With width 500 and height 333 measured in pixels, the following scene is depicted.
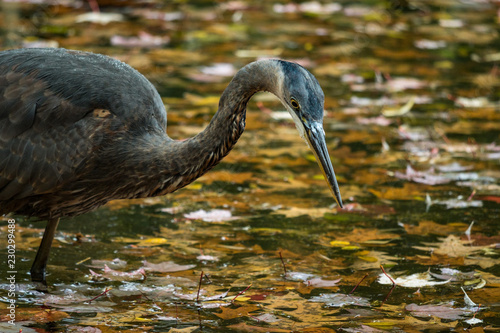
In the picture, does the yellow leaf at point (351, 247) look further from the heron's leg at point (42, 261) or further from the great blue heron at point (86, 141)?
the heron's leg at point (42, 261)

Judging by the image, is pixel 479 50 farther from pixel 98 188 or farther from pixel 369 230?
pixel 98 188

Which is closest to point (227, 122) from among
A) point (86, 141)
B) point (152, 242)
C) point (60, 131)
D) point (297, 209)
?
point (86, 141)

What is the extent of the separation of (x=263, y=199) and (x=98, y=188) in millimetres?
2069

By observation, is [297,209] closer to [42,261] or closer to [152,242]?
[152,242]

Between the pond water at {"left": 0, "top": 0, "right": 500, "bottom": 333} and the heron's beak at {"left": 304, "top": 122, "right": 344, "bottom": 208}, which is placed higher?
the heron's beak at {"left": 304, "top": 122, "right": 344, "bottom": 208}

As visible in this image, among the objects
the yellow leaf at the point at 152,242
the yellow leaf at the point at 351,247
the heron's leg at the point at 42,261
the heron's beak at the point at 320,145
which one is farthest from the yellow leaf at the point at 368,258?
the heron's leg at the point at 42,261

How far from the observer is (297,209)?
6609mm

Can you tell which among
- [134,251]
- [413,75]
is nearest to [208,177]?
[134,251]

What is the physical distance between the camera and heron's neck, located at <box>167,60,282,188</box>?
4746 millimetres

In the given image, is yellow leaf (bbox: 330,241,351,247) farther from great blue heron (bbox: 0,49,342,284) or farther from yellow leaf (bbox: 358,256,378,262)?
great blue heron (bbox: 0,49,342,284)

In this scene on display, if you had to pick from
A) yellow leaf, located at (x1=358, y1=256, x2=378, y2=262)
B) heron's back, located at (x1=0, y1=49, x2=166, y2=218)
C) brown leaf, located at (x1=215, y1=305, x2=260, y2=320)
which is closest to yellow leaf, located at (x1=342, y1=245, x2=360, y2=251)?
yellow leaf, located at (x1=358, y1=256, x2=378, y2=262)

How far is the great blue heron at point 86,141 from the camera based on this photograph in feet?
16.1

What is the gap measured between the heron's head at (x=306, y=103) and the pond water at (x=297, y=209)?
1.10 meters

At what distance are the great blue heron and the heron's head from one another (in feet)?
0.94
